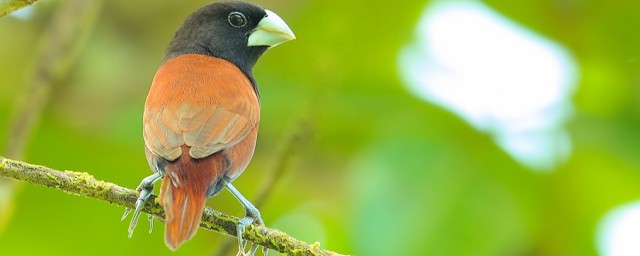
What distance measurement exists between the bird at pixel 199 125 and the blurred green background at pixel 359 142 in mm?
465

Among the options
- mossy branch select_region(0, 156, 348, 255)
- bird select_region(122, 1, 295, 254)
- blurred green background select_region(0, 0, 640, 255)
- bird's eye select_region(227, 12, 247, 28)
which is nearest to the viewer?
mossy branch select_region(0, 156, 348, 255)

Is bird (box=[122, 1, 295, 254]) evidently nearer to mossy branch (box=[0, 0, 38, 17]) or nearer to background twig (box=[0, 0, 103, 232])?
background twig (box=[0, 0, 103, 232])

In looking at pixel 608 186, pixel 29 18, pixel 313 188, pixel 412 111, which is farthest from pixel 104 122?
pixel 608 186

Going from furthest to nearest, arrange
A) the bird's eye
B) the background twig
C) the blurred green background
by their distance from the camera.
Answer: the blurred green background
the bird's eye
the background twig

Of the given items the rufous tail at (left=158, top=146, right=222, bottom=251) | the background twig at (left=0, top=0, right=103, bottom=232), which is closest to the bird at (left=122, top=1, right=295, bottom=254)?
the rufous tail at (left=158, top=146, right=222, bottom=251)

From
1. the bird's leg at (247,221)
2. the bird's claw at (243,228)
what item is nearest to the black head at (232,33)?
the bird's leg at (247,221)

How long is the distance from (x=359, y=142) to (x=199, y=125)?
7.70 ft

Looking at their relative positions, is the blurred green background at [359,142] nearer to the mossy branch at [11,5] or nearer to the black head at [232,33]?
the black head at [232,33]

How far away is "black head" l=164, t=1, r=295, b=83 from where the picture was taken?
4.46 m

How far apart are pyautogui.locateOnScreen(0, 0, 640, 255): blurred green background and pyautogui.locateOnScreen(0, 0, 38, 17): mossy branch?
1.47 m

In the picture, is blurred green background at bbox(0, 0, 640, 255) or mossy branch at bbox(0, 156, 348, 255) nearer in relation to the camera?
mossy branch at bbox(0, 156, 348, 255)

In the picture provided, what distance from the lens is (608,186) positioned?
208 inches

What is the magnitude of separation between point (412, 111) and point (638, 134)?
3.66ft

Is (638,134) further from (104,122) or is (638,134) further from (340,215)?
(104,122)
